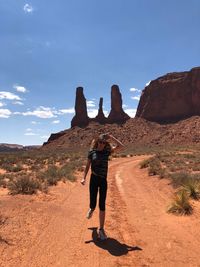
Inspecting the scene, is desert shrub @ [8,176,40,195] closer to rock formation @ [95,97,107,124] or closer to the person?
the person

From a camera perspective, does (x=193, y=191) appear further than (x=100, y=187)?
Yes

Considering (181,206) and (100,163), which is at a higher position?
(100,163)

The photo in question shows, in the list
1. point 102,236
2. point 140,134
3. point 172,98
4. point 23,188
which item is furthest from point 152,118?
point 102,236

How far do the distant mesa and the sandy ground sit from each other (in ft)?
341

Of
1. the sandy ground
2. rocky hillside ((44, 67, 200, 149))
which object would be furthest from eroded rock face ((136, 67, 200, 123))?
the sandy ground

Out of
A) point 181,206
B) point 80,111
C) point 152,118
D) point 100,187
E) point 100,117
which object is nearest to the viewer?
point 100,187

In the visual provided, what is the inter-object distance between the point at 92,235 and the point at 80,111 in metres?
114

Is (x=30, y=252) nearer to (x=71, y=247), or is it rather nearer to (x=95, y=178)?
(x=71, y=247)

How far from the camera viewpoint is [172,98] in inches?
4742

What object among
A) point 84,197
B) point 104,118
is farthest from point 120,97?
point 84,197

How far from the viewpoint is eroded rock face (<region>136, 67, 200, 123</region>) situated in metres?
114

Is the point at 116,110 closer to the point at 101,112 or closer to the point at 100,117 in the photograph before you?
the point at 101,112

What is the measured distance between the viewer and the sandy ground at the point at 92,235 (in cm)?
620

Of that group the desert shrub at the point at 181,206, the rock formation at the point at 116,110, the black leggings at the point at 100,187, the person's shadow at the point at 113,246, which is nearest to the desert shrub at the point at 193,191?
the desert shrub at the point at 181,206
